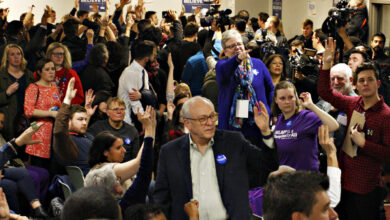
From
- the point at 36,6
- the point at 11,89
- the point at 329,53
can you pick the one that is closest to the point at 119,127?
the point at 11,89

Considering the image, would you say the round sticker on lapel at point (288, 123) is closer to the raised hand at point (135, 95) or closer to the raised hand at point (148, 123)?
the raised hand at point (148, 123)

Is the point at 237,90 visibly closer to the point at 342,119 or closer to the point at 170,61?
the point at 342,119

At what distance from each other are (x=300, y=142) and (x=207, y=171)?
107 cm

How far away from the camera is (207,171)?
3.83m

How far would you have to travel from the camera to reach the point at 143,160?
400 cm

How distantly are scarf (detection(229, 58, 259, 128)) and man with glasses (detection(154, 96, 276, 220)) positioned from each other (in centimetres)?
154

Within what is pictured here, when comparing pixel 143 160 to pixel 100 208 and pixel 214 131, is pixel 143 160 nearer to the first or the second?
pixel 214 131

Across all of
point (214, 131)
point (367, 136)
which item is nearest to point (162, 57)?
point (367, 136)

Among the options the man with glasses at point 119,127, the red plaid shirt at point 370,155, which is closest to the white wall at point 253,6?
the man with glasses at point 119,127

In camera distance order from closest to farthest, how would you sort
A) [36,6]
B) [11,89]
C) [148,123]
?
[148,123]
[11,89]
[36,6]

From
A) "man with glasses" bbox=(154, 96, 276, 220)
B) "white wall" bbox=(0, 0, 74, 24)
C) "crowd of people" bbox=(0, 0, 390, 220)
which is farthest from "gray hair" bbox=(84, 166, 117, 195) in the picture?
"white wall" bbox=(0, 0, 74, 24)

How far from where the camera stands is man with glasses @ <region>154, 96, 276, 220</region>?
3797 mm

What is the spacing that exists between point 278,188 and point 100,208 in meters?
0.73

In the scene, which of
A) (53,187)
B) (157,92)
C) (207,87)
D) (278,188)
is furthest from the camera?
(157,92)
